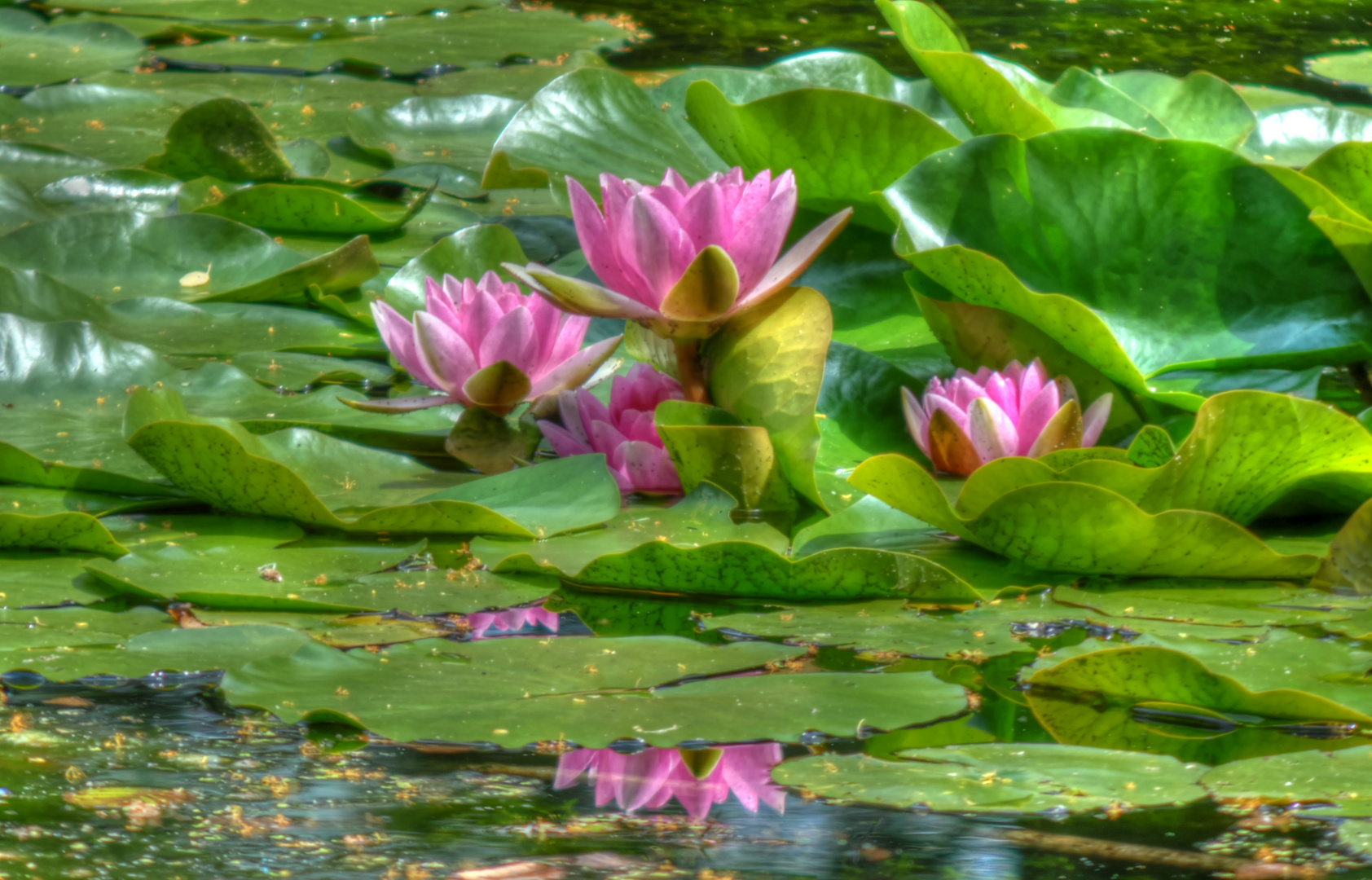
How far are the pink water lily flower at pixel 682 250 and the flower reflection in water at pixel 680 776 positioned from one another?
467mm

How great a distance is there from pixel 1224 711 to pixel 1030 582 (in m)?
0.24

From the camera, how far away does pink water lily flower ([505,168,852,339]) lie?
3.72 ft

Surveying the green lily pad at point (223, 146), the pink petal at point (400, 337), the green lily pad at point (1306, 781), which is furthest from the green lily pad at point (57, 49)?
the green lily pad at point (1306, 781)

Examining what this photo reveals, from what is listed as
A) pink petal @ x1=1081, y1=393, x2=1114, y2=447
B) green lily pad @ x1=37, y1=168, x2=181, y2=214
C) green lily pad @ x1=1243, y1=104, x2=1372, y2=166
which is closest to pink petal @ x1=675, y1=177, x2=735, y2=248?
pink petal @ x1=1081, y1=393, x2=1114, y2=447

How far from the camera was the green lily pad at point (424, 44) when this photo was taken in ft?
9.93

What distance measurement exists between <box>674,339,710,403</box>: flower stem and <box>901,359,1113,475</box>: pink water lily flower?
19cm

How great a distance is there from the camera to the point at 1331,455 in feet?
3.45

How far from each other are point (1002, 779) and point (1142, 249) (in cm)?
74

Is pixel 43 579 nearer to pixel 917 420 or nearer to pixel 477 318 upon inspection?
pixel 477 318

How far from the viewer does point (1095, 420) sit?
1.22 meters

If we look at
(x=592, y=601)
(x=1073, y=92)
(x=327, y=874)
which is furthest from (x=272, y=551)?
(x=1073, y=92)

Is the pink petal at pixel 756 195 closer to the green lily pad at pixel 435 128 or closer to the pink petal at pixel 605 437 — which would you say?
the pink petal at pixel 605 437

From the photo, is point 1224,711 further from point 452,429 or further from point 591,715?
point 452,429

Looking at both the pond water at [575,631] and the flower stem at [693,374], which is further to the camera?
the flower stem at [693,374]
